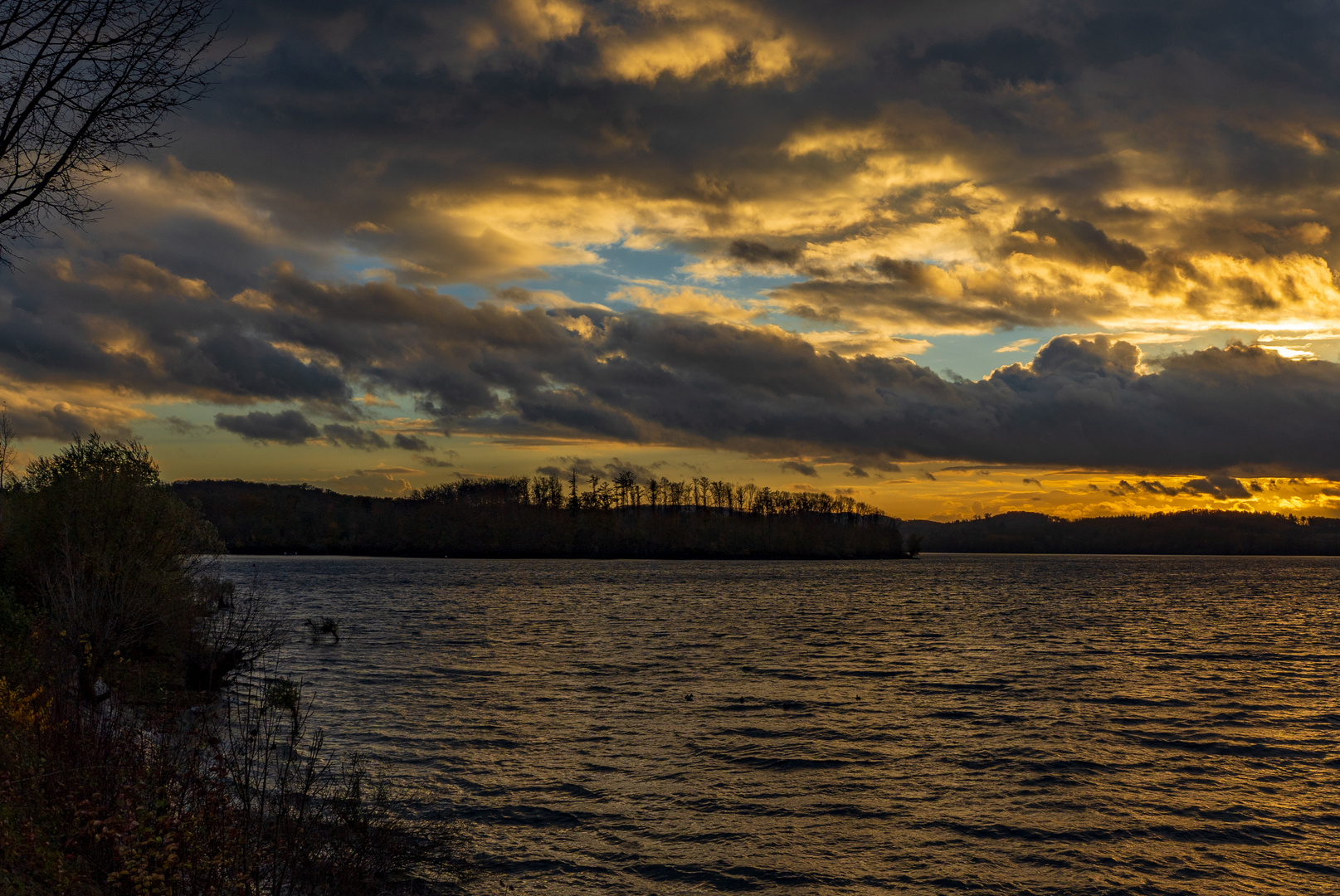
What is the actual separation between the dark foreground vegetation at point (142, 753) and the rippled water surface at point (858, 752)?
323cm

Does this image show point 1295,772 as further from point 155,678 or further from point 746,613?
point 746,613

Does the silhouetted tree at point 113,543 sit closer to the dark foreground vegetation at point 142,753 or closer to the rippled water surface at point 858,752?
the dark foreground vegetation at point 142,753

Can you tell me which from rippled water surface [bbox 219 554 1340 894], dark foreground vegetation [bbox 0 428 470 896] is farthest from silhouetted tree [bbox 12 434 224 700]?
rippled water surface [bbox 219 554 1340 894]

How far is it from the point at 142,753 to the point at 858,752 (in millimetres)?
21754

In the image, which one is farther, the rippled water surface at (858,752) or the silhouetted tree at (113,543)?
the silhouetted tree at (113,543)

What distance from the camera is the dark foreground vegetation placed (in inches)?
446

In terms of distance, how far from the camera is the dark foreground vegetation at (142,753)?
1132 cm

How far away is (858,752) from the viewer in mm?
28234

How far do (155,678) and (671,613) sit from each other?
184 feet

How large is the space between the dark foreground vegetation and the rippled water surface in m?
3.23

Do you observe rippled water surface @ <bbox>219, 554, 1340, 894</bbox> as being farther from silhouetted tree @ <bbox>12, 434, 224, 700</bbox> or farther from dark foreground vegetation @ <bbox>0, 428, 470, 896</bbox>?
silhouetted tree @ <bbox>12, 434, 224, 700</bbox>

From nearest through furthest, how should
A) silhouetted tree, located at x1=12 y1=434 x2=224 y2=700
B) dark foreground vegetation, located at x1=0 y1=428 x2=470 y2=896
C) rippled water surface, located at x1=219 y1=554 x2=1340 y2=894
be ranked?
dark foreground vegetation, located at x1=0 y1=428 x2=470 y2=896, rippled water surface, located at x1=219 y1=554 x2=1340 y2=894, silhouetted tree, located at x1=12 y1=434 x2=224 y2=700

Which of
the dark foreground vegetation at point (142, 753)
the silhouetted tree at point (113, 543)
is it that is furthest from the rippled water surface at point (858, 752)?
the silhouetted tree at point (113, 543)

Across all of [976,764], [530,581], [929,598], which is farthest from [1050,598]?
[976,764]
